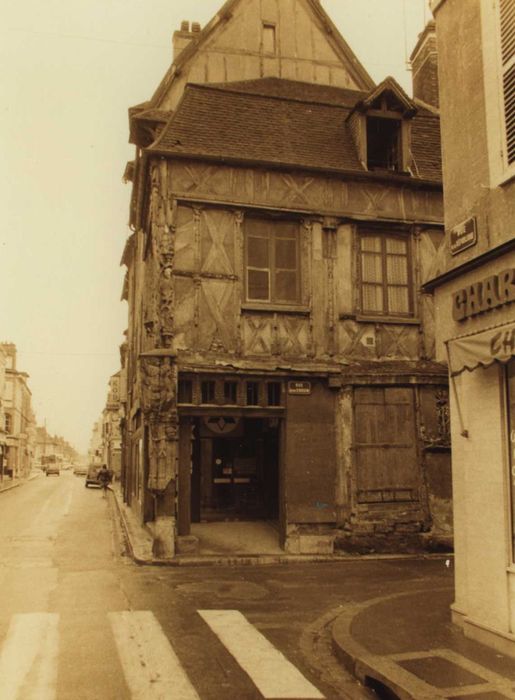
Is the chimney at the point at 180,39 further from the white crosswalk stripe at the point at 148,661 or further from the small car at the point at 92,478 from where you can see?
the small car at the point at 92,478

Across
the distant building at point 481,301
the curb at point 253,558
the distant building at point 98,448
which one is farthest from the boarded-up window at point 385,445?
the distant building at point 98,448

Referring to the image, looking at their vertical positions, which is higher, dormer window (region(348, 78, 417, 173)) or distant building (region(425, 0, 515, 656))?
dormer window (region(348, 78, 417, 173))

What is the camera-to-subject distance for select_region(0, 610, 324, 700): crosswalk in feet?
18.0

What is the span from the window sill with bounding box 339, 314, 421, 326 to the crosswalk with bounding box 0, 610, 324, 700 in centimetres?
730

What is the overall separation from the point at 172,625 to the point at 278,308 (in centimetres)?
740

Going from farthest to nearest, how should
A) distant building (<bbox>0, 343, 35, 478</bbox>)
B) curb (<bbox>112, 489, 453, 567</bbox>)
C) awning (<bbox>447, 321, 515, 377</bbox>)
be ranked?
distant building (<bbox>0, 343, 35, 478</bbox>), curb (<bbox>112, 489, 453, 567</bbox>), awning (<bbox>447, 321, 515, 377</bbox>)

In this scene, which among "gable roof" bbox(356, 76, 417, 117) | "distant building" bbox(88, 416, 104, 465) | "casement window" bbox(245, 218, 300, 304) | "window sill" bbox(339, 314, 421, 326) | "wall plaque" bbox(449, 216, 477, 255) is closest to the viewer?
"wall plaque" bbox(449, 216, 477, 255)

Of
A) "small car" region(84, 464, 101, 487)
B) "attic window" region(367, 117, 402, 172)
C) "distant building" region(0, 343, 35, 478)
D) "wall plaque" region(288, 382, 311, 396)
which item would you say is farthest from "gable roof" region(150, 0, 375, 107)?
"distant building" region(0, 343, 35, 478)

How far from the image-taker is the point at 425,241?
48.2ft

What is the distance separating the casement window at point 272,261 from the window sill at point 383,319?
1.12 metres

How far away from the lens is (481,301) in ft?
23.0

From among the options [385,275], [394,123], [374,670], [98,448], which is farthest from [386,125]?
[98,448]

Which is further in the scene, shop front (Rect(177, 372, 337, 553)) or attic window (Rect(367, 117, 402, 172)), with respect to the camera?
attic window (Rect(367, 117, 402, 172))

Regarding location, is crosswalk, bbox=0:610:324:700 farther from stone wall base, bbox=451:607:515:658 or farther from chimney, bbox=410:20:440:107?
chimney, bbox=410:20:440:107
